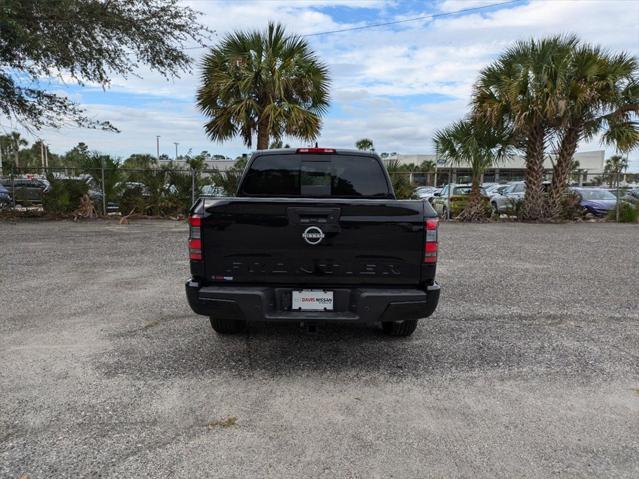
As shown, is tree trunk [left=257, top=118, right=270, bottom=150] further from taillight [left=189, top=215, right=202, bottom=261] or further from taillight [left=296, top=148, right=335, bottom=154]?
taillight [left=189, top=215, right=202, bottom=261]

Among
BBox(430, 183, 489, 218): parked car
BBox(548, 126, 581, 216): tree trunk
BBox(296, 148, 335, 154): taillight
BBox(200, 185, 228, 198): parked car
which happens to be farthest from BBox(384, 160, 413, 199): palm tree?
BBox(296, 148, 335, 154): taillight

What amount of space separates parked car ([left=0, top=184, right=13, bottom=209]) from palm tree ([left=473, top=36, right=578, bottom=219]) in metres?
15.2

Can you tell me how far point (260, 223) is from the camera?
3881 millimetres

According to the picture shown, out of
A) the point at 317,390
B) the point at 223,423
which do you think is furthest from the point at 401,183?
the point at 223,423

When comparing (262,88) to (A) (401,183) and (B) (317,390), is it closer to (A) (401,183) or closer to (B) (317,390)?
(A) (401,183)

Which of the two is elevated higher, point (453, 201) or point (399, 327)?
point (453, 201)

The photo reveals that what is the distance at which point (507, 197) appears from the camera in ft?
61.3

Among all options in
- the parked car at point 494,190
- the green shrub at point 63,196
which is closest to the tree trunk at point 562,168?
the parked car at point 494,190

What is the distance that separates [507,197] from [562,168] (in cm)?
239

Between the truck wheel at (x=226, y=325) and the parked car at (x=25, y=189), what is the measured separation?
13.8m

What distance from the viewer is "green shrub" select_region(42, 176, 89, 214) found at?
15922 millimetres

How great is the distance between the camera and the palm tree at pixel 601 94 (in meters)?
14.6

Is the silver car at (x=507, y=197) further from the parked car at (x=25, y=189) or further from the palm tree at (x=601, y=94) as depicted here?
the parked car at (x=25, y=189)

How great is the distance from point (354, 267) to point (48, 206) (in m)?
15.2
